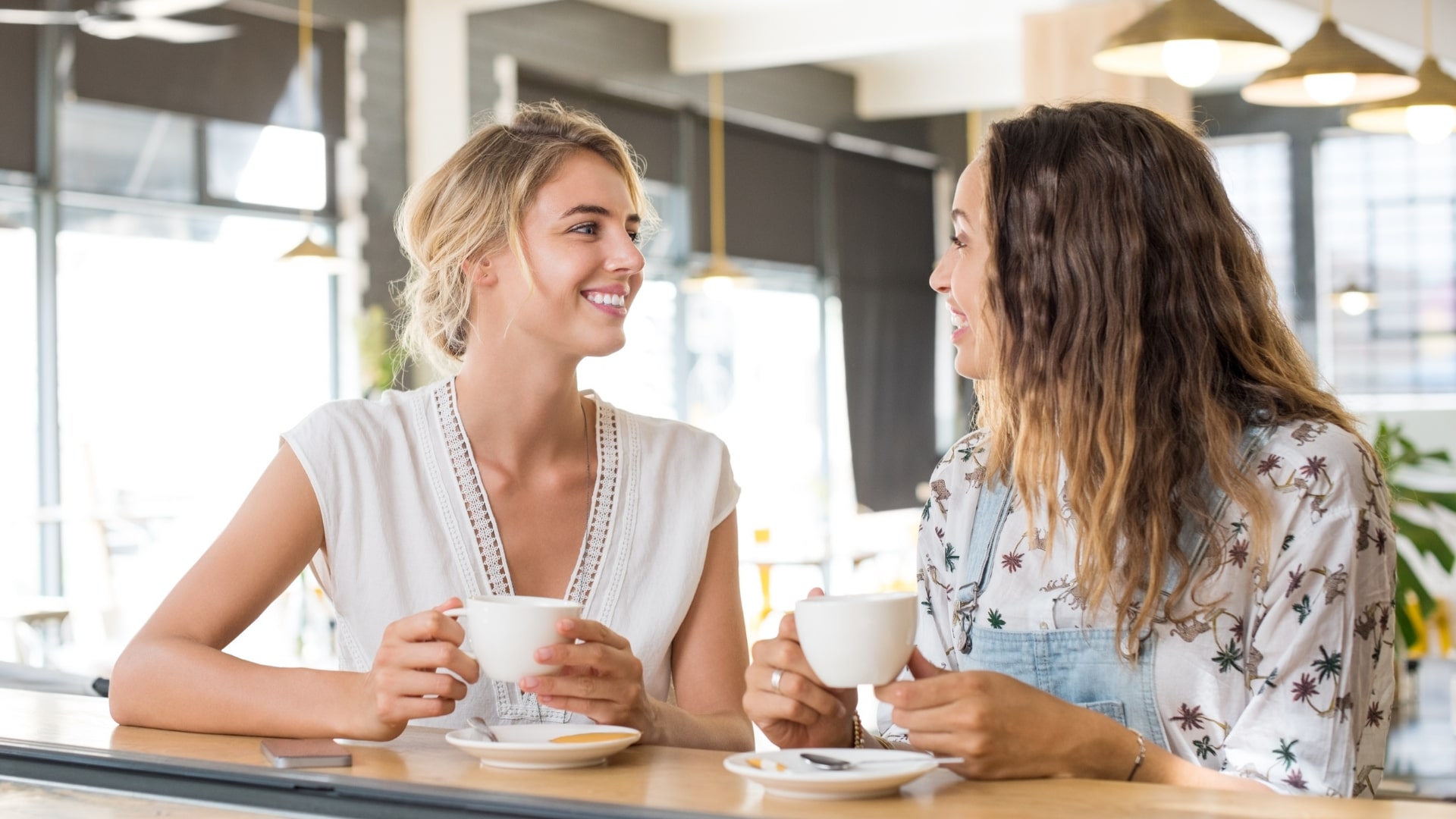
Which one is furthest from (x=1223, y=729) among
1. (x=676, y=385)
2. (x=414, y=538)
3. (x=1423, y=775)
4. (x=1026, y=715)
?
(x=676, y=385)

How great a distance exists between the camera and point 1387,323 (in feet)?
35.4

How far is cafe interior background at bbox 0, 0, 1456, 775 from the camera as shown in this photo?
6.68m

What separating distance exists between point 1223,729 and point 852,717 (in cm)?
38

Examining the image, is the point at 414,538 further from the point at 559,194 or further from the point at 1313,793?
the point at 1313,793

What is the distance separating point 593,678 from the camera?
1.41 metres

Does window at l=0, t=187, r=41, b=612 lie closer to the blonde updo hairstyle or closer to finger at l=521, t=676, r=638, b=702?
the blonde updo hairstyle

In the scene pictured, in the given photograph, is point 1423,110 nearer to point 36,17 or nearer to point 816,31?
point 816,31

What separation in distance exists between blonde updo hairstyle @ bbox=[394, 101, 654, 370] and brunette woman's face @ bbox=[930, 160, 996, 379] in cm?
57

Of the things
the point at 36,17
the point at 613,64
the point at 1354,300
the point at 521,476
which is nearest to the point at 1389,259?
the point at 1354,300

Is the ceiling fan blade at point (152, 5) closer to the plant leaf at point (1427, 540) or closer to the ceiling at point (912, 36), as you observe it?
the ceiling at point (912, 36)

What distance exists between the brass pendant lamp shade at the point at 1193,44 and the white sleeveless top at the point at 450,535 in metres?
1.70

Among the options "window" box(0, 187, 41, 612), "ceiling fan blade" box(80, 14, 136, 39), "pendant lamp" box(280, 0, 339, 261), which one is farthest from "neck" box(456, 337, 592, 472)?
"pendant lamp" box(280, 0, 339, 261)

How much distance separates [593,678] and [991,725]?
390 mm

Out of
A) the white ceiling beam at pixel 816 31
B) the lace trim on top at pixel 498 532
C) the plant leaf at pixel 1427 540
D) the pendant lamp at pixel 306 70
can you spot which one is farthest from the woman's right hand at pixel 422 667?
the white ceiling beam at pixel 816 31
